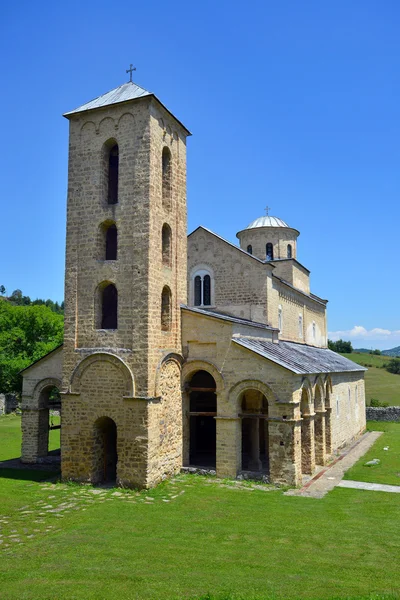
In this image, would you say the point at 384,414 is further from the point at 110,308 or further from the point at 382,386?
the point at 110,308

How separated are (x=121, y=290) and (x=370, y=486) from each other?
10.8 m

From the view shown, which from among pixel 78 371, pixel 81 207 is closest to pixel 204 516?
pixel 78 371

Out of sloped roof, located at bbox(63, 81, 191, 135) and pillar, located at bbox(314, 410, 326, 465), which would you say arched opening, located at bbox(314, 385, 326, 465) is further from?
sloped roof, located at bbox(63, 81, 191, 135)

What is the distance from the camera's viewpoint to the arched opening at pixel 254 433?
61.4 feet

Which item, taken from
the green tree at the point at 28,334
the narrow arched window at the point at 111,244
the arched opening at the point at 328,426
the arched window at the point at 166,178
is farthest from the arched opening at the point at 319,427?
the green tree at the point at 28,334

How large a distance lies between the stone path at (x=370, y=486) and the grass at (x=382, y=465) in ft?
1.43

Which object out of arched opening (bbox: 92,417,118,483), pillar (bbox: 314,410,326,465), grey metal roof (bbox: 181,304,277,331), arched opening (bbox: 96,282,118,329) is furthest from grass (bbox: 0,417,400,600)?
grey metal roof (bbox: 181,304,277,331)

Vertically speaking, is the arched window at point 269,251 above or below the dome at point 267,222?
below

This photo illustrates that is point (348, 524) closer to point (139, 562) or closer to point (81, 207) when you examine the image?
point (139, 562)

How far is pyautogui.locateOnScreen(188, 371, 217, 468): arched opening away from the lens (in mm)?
21438

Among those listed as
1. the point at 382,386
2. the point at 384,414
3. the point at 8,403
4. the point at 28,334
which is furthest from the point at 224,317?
the point at 382,386

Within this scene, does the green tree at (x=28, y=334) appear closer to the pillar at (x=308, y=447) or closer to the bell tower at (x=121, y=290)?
the bell tower at (x=121, y=290)

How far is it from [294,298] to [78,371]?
Answer: 15.1 m

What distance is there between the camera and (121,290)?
1598 cm
